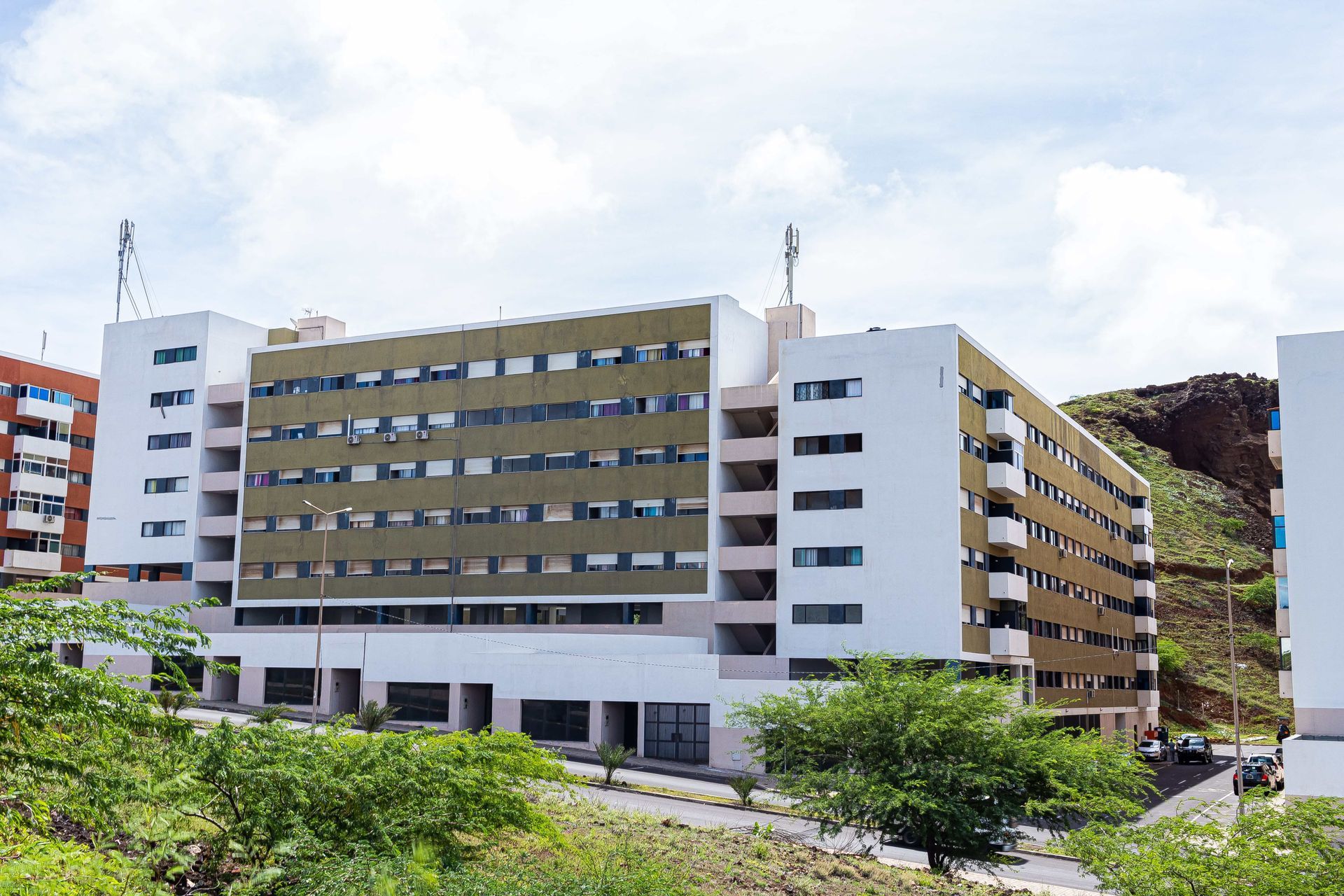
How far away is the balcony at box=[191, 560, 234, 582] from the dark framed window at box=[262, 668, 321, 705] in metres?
8.00

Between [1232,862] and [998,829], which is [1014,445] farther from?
[1232,862]

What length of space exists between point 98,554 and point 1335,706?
64.9m

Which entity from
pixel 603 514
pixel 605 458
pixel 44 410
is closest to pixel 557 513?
pixel 603 514

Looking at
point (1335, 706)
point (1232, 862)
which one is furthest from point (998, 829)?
point (1335, 706)

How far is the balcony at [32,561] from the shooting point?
85.1m

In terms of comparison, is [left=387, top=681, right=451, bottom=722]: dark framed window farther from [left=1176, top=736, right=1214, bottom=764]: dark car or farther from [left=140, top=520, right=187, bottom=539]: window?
[left=1176, top=736, right=1214, bottom=764]: dark car

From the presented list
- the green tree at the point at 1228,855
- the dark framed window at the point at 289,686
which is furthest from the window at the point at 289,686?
the green tree at the point at 1228,855

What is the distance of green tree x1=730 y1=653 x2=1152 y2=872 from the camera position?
96.6 ft

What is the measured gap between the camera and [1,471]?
282ft

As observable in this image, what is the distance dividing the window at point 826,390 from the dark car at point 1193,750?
3653 cm

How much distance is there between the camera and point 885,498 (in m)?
59.9

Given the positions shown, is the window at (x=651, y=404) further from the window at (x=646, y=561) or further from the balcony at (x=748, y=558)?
the balcony at (x=748, y=558)

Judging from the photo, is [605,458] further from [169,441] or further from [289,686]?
[169,441]

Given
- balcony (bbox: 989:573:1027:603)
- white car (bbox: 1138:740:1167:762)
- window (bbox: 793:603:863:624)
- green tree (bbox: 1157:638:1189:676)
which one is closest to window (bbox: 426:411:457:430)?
window (bbox: 793:603:863:624)
